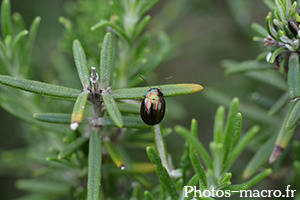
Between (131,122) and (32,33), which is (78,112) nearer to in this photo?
(131,122)

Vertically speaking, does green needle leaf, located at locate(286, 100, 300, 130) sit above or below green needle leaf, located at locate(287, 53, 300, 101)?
below

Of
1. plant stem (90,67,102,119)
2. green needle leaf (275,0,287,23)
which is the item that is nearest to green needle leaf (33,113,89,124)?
plant stem (90,67,102,119)

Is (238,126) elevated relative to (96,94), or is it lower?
lower

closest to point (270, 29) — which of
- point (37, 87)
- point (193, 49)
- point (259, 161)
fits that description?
point (259, 161)

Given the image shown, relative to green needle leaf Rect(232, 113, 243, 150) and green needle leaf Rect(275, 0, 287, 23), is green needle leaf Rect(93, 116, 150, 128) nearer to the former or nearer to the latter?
green needle leaf Rect(232, 113, 243, 150)

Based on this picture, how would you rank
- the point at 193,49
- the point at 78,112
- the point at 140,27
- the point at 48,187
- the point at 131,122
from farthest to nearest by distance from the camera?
the point at 193,49 → the point at 48,187 → the point at 140,27 → the point at 131,122 → the point at 78,112

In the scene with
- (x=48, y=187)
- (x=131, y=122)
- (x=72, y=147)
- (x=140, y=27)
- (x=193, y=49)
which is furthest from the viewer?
(x=193, y=49)

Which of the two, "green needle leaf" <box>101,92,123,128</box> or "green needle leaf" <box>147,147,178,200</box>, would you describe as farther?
"green needle leaf" <box>147,147,178,200</box>
